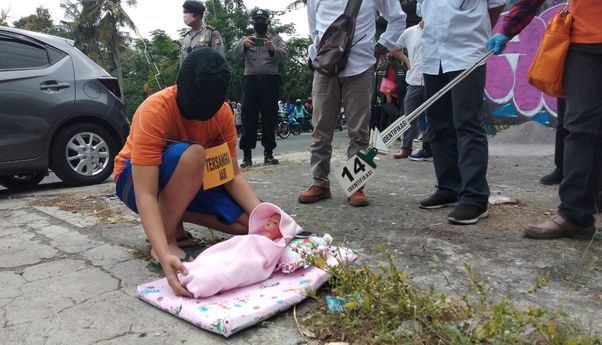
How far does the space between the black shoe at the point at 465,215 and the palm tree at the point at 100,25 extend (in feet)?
114

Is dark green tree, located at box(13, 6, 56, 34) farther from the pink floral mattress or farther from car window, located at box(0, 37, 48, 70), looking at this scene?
the pink floral mattress

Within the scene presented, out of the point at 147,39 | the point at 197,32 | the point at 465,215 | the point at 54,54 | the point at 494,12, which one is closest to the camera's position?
the point at 465,215

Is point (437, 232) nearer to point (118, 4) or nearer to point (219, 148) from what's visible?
point (219, 148)

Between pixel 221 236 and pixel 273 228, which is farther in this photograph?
pixel 221 236

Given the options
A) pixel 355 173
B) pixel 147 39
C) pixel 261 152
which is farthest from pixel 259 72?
pixel 147 39

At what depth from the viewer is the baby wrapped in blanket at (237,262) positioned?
68.1 inches

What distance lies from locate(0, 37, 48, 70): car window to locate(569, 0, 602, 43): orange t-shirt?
4.21m

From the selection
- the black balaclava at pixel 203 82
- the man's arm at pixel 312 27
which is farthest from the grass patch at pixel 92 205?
the man's arm at pixel 312 27

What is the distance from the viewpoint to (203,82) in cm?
189

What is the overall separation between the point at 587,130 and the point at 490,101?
596cm

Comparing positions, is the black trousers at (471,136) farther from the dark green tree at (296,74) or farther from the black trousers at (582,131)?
the dark green tree at (296,74)

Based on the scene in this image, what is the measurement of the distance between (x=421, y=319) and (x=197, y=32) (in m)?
4.32

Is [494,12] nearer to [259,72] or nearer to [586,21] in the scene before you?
[586,21]

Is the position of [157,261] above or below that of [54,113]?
below
